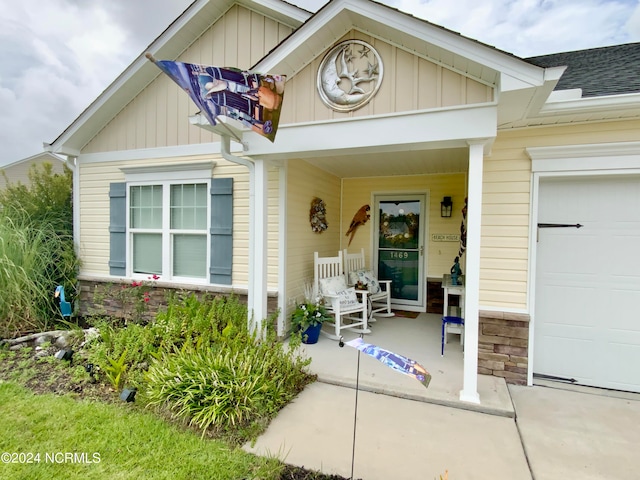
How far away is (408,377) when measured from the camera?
Result: 302 centimetres

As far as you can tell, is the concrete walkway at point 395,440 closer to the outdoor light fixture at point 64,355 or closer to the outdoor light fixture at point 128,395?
the outdoor light fixture at point 128,395

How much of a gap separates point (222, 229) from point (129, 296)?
6.08 feet

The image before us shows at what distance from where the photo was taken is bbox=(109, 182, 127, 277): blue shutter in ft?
16.2

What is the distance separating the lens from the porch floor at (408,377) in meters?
2.67

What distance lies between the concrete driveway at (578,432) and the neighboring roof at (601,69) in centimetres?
264

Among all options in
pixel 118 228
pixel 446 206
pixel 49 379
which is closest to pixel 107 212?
pixel 118 228

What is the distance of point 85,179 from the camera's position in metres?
5.22

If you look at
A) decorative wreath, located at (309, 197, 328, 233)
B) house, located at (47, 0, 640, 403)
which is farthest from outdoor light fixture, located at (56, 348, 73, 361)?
decorative wreath, located at (309, 197, 328, 233)

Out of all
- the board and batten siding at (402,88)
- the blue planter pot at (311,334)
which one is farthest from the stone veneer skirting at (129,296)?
the board and batten siding at (402,88)

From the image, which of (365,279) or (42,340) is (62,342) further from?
(365,279)

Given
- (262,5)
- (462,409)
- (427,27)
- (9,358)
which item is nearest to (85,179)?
(9,358)

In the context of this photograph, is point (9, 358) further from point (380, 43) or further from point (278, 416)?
point (380, 43)

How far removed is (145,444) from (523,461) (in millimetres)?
2454

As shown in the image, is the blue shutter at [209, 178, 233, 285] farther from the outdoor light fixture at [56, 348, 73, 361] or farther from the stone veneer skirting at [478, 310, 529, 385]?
the stone veneer skirting at [478, 310, 529, 385]
